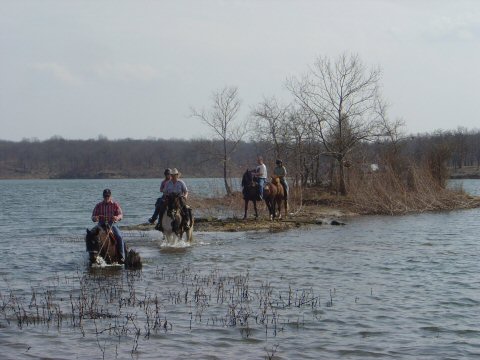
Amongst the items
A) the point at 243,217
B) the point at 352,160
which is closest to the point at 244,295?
the point at 243,217

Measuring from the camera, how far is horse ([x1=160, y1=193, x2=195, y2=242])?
20.0 m

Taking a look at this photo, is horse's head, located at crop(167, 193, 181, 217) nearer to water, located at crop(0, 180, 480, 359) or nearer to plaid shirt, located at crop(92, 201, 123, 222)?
water, located at crop(0, 180, 480, 359)

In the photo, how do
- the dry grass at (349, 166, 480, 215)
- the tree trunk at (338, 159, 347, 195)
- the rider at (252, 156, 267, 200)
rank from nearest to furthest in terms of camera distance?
the rider at (252, 156, 267, 200) < the dry grass at (349, 166, 480, 215) < the tree trunk at (338, 159, 347, 195)

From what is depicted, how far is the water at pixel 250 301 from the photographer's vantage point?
980 centimetres

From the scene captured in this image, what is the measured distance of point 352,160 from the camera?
127 feet

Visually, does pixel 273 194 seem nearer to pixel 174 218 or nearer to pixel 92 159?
pixel 174 218

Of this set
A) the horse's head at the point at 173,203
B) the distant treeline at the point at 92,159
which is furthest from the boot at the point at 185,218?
the distant treeline at the point at 92,159

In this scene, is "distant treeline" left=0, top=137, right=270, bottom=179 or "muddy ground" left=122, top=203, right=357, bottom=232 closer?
"muddy ground" left=122, top=203, right=357, bottom=232

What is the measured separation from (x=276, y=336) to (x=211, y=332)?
98 centimetres

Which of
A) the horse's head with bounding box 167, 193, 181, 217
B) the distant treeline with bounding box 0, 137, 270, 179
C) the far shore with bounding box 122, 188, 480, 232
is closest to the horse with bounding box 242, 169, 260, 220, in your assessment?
the far shore with bounding box 122, 188, 480, 232

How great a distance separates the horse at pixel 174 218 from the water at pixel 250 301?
618 millimetres

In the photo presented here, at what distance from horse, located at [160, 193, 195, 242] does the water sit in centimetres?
62

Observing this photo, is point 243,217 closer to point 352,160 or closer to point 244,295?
point 352,160

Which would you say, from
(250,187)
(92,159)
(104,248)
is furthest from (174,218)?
(92,159)
